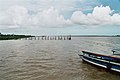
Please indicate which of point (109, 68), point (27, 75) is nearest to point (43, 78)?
point (27, 75)

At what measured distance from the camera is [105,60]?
24406mm

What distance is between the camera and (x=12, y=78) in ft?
67.8

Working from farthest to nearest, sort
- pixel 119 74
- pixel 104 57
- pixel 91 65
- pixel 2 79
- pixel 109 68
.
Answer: pixel 91 65
pixel 104 57
pixel 109 68
pixel 119 74
pixel 2 79

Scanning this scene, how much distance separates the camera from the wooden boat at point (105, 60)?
22.2 metres

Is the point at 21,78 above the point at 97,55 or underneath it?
underneath

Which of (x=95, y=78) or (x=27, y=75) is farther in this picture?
(x=27, y=75)

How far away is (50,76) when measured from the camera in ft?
70.9

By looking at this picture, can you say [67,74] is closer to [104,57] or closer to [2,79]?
[104,57]

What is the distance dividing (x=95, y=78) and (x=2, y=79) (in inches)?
411

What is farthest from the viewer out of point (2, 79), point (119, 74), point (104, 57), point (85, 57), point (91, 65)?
point (85, 57)

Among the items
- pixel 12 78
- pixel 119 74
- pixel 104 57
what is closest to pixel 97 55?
pixel 104 57

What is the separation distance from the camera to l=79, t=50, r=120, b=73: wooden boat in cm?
2217

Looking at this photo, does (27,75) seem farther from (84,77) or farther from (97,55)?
(97,55)

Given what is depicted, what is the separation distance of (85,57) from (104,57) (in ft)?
18.9
